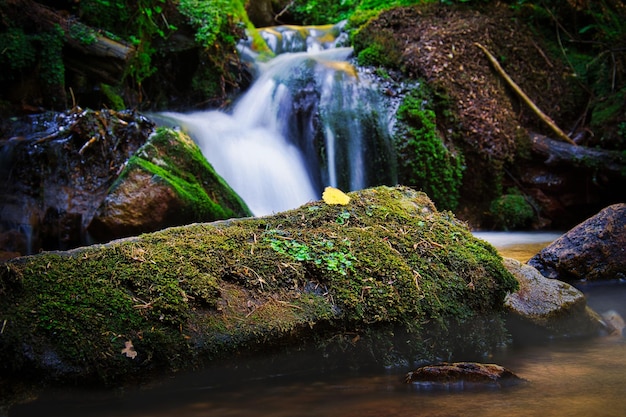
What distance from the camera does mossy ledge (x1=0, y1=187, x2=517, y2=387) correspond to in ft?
7.39

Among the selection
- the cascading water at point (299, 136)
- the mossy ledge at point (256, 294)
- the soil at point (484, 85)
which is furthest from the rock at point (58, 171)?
the soil at point (484, 85)

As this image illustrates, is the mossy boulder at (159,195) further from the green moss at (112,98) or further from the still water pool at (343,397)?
the still water pool at (343,397)

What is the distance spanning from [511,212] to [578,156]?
1.34 meters

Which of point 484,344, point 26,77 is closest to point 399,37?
point 26,77

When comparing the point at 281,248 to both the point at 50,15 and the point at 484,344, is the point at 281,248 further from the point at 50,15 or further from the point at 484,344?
the point at 50,15

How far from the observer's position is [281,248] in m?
2.95

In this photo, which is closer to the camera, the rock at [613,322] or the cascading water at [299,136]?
the rock at [613,322]

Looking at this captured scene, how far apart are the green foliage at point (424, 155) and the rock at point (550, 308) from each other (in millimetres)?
4459

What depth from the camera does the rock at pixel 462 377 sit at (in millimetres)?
2457

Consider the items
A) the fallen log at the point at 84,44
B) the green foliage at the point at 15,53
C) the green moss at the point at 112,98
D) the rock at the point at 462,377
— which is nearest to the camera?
the rock at the point at 462,377

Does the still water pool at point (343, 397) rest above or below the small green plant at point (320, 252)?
below

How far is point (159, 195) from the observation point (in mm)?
4969

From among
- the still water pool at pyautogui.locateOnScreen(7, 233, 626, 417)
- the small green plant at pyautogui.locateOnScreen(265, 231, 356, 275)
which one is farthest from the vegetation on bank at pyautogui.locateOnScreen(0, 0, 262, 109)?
the still water pool at pyautogui.locateOnScreen(7, 233, 626, 417)

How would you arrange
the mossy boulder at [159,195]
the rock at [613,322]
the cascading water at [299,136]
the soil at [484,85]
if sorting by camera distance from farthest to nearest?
the soil at [484,85], the cascading water at [299,136], the mossy boulder at [159,195], the rock at [613,322]
